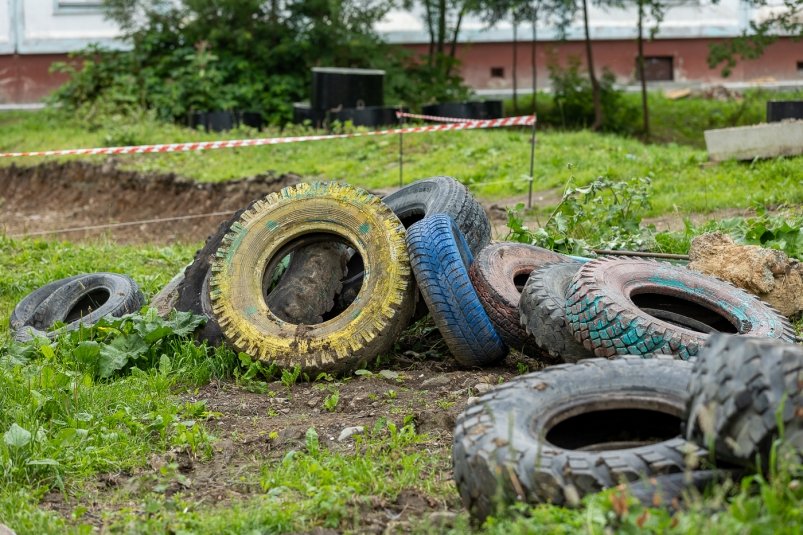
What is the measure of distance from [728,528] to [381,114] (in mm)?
14548

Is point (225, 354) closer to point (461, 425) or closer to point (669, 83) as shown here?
point (461, 425)

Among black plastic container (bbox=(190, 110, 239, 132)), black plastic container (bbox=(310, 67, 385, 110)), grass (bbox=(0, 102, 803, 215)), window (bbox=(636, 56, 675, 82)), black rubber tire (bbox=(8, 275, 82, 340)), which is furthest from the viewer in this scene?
window (bbox=(636, 56, 675, 82))

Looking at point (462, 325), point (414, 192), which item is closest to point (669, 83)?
point (414, 192)

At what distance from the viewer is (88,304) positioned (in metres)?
8.45

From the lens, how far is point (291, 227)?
277 inches

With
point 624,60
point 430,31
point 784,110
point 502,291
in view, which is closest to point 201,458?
point 502,291

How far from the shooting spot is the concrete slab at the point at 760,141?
12125 millimetres

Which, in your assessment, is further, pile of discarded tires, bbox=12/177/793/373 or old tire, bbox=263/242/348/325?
old tire, bbox=263/242/348/325

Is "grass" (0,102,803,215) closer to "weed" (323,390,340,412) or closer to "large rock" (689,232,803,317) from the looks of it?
"large rock" (689,232,803,317)

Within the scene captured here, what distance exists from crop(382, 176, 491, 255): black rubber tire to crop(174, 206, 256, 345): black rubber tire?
1.14 meters

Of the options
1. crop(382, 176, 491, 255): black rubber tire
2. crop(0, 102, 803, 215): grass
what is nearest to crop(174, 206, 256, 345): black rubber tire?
crop(382, 176, 491, 255): black rubber tire

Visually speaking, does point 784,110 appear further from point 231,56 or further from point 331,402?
point 331,402

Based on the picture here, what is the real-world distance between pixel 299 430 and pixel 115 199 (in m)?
11.4

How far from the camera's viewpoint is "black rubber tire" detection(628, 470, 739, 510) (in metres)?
3.48
